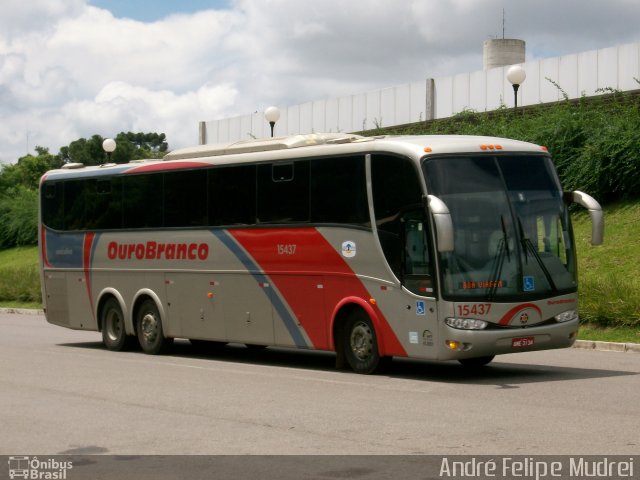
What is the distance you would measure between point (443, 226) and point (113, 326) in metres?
9.28

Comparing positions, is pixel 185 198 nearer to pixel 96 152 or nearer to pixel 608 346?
pixel 608 346

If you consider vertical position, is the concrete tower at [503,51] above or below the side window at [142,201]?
above

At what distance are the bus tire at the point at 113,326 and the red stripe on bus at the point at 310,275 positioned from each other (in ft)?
13.6

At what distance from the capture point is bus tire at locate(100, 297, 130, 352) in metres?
21.7

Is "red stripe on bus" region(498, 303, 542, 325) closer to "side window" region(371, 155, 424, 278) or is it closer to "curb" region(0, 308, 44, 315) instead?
"side window" region(371, 155, 424, 278)

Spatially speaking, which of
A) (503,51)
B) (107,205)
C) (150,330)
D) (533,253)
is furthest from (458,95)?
(533,253)

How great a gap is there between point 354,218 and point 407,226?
3.60 ft

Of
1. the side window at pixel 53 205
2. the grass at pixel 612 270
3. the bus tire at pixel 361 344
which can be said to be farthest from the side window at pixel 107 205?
the grass at pixel 612 270

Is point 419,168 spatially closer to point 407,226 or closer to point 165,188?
point 407,226

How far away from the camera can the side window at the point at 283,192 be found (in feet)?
57.7

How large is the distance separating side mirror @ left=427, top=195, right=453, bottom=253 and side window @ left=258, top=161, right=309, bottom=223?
315cm

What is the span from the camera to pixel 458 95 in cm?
3947

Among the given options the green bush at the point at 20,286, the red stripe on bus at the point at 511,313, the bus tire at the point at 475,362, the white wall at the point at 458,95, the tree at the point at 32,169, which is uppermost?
the tree at the point at 32,169
